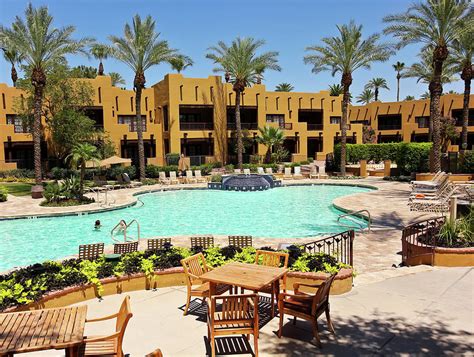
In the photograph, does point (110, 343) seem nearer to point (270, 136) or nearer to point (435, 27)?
point (435, 27)

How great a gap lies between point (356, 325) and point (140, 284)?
4.36 metres

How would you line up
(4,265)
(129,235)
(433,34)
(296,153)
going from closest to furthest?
1. (4,265)
2. (129,235)
3. (433,34)
4. (296,153)

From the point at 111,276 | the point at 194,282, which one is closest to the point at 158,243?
the point at 111,276

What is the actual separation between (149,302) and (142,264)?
3.44ft

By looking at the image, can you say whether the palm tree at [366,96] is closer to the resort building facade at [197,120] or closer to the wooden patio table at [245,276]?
the resort building facade at [197,120]

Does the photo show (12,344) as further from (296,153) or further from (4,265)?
(296,153)

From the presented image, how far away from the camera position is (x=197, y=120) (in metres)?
45.0

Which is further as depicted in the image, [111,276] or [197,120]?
[197,120]

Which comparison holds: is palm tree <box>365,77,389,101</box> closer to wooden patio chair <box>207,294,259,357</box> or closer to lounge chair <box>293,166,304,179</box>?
lounge chair <box>293,166,304,179</box>

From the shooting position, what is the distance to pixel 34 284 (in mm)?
7328

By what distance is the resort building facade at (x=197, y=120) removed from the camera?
38062 millimetres

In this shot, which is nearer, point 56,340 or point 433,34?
point 56,340

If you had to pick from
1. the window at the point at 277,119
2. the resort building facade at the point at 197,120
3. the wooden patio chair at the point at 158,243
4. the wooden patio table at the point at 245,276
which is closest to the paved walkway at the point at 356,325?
the wooden patio table at the point at 245,276

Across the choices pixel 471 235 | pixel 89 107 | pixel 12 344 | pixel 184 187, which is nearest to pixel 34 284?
pixel 12 344
